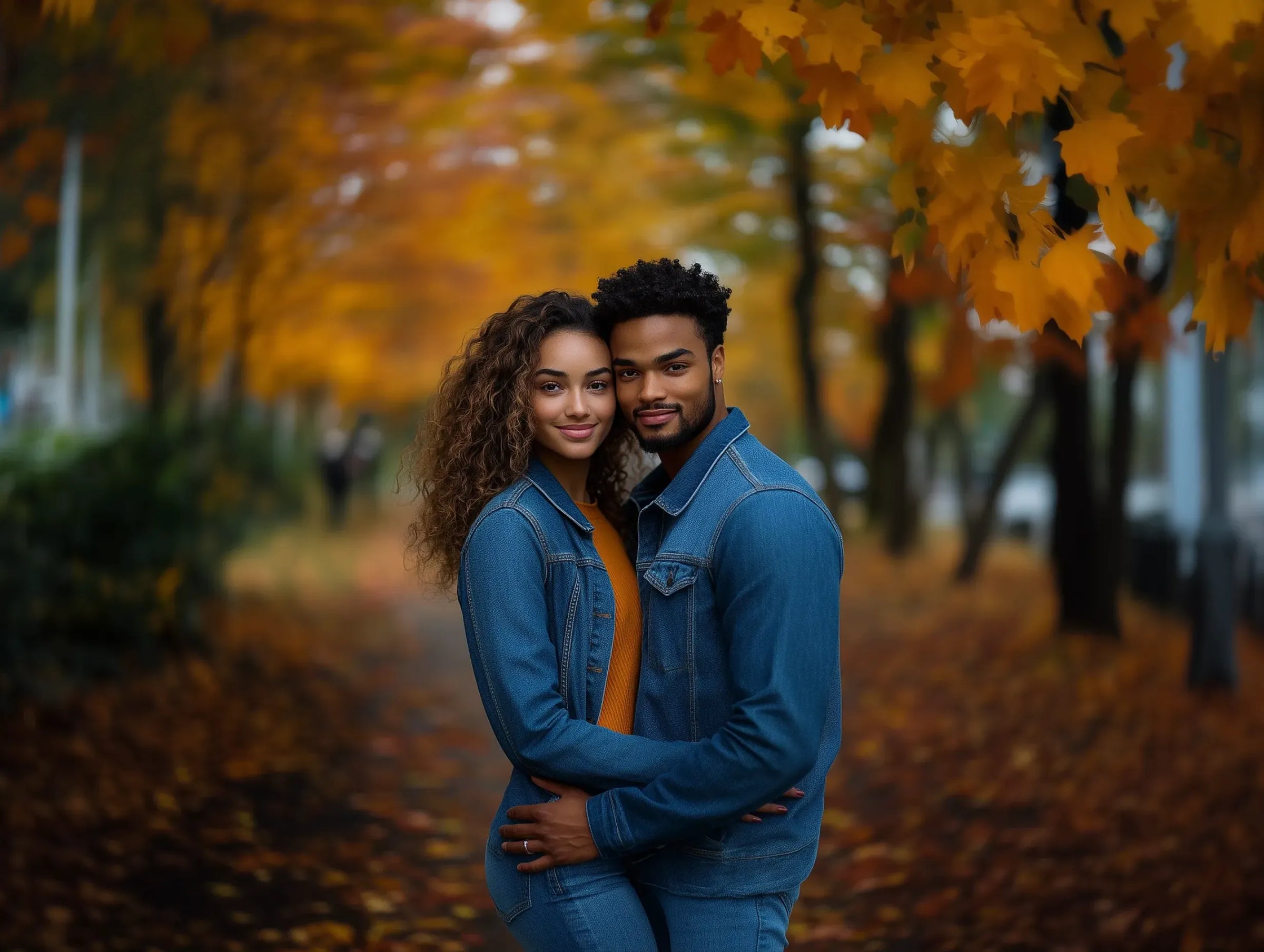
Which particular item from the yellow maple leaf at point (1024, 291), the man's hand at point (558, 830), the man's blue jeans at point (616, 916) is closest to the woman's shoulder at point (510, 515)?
the man's hand at point (558, 830)

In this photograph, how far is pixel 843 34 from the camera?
2.99 m

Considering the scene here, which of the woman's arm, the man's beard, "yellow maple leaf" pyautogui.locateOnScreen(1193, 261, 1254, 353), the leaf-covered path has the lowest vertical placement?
the leaf-covered path

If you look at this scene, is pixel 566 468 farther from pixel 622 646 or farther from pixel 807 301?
pixel 807 301

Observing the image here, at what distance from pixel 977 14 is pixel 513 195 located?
14051mm

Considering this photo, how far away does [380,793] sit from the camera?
733cm

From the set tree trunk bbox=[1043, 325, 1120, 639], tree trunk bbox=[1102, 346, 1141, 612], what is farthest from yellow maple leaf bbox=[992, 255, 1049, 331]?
tree trunk bbox=[1102, 346, 1141, 612]

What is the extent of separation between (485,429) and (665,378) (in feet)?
1.49

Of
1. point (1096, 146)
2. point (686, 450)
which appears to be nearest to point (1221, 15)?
point (1096, 146)

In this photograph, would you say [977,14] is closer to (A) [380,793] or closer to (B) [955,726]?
(A) [380,793]

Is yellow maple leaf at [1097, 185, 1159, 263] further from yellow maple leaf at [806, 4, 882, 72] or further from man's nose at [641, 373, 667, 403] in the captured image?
man's nose at [641, 373, 667, 403]

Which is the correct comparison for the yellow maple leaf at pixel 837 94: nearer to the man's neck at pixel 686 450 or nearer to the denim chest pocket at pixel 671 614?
the man's neck at pixel 686 450

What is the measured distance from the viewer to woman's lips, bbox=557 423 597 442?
2.72 meters

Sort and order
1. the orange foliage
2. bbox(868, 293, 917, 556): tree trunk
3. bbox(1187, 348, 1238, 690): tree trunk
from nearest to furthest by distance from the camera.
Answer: the orange foliage, bbox(1187, 348, 1238, 690): tree trunk, bbox(868, 293, 917, 556): tree trunk

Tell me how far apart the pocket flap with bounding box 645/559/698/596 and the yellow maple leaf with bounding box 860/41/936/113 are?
1231 millimetres
